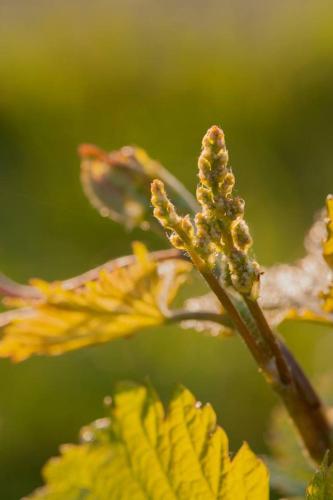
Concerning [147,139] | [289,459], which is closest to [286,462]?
[289,459]

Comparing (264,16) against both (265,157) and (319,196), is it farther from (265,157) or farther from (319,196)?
(319,196)

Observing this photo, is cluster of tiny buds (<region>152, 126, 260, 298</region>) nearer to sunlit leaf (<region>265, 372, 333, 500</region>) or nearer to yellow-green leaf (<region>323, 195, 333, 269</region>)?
yellow-green leaf (<region>323, 195, 333, 269</region>)

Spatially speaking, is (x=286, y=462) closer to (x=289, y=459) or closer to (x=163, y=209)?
(x=289, y=459)

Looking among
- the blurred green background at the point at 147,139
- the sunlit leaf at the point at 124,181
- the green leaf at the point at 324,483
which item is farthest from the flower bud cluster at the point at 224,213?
the blurred green background at the point at 147,139

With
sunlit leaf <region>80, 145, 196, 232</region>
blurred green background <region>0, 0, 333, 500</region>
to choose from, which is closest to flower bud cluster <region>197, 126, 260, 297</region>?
sunlit leaf <region>80, 145, 196, 232</region>

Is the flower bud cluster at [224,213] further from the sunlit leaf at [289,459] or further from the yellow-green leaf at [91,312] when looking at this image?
the sunlit leaf at [289,459]
